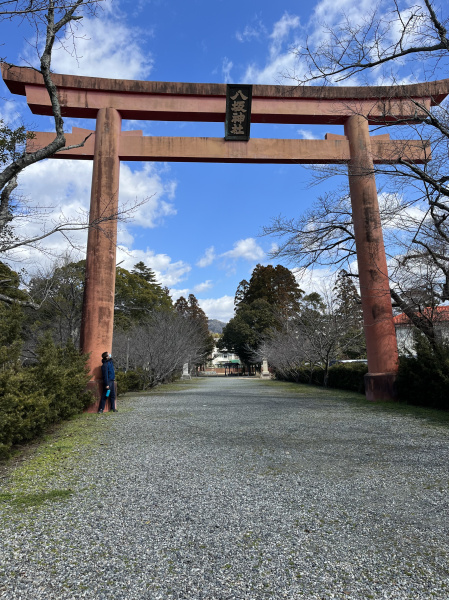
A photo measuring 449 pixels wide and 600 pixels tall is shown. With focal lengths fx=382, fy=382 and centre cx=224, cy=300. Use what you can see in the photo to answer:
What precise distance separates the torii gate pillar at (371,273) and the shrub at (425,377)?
32 cm

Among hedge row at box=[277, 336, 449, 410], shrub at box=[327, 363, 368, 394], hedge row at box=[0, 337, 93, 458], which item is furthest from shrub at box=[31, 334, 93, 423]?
shrub at box=[327, 363, 368, 394]

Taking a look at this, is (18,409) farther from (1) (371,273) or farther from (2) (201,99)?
(2) (201,99)

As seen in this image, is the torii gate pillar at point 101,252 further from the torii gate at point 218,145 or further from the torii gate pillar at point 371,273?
the torii gate pillar at point 371,273

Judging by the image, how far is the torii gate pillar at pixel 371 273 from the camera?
9.08m

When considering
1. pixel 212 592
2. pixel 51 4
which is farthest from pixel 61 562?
pixel 51 4

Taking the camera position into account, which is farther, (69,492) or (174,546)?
(69,492)

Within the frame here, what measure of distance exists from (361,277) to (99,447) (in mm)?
7443

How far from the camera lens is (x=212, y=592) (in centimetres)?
175

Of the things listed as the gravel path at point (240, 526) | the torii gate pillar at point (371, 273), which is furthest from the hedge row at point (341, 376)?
the gravel path at point (240, 526)

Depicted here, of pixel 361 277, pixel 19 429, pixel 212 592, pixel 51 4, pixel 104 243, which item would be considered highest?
pixel 51 4

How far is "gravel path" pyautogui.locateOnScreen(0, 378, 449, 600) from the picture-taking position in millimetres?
1812

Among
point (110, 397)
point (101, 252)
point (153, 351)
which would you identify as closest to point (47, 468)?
point (110, 397)

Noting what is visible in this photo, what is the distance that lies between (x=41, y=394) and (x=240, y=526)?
11.9ft

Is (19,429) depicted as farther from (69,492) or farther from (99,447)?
(69,492)
